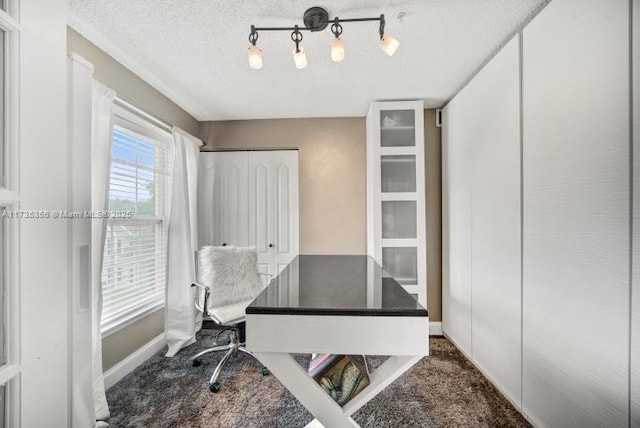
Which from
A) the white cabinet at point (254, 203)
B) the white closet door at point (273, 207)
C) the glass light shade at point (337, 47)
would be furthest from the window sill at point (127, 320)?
the glass light shade at point (337, 47)

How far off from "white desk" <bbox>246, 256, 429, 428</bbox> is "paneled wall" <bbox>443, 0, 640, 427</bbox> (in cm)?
90

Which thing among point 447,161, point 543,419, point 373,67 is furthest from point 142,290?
point 447,161

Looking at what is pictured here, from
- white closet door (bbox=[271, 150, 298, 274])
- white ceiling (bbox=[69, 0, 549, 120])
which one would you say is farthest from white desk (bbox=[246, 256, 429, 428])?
white closet door (bbox=[271, 150, 298, 274])

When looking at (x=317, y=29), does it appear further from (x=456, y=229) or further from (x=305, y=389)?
(x=456, y=229)

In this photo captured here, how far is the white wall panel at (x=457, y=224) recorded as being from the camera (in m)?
2.40

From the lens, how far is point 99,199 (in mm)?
1771

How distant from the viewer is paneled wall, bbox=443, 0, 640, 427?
3.74ft

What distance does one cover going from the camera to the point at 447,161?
283 centimetres

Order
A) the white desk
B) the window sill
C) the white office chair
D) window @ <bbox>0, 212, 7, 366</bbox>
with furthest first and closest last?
the white office chair, the window sill, the white desk, window @ <bbox>0, 212, 7, 366</bbox>

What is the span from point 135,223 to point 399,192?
2491 millimetres

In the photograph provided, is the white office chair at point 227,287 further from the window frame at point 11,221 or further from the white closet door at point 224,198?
the window frame at point 11,221

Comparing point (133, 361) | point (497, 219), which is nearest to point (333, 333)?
point (497, 219)

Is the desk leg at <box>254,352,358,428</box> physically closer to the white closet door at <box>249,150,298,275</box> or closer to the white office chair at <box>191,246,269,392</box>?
the white office chair at <box>191,246,269,392</box>

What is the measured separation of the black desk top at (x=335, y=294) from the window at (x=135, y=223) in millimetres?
1456
